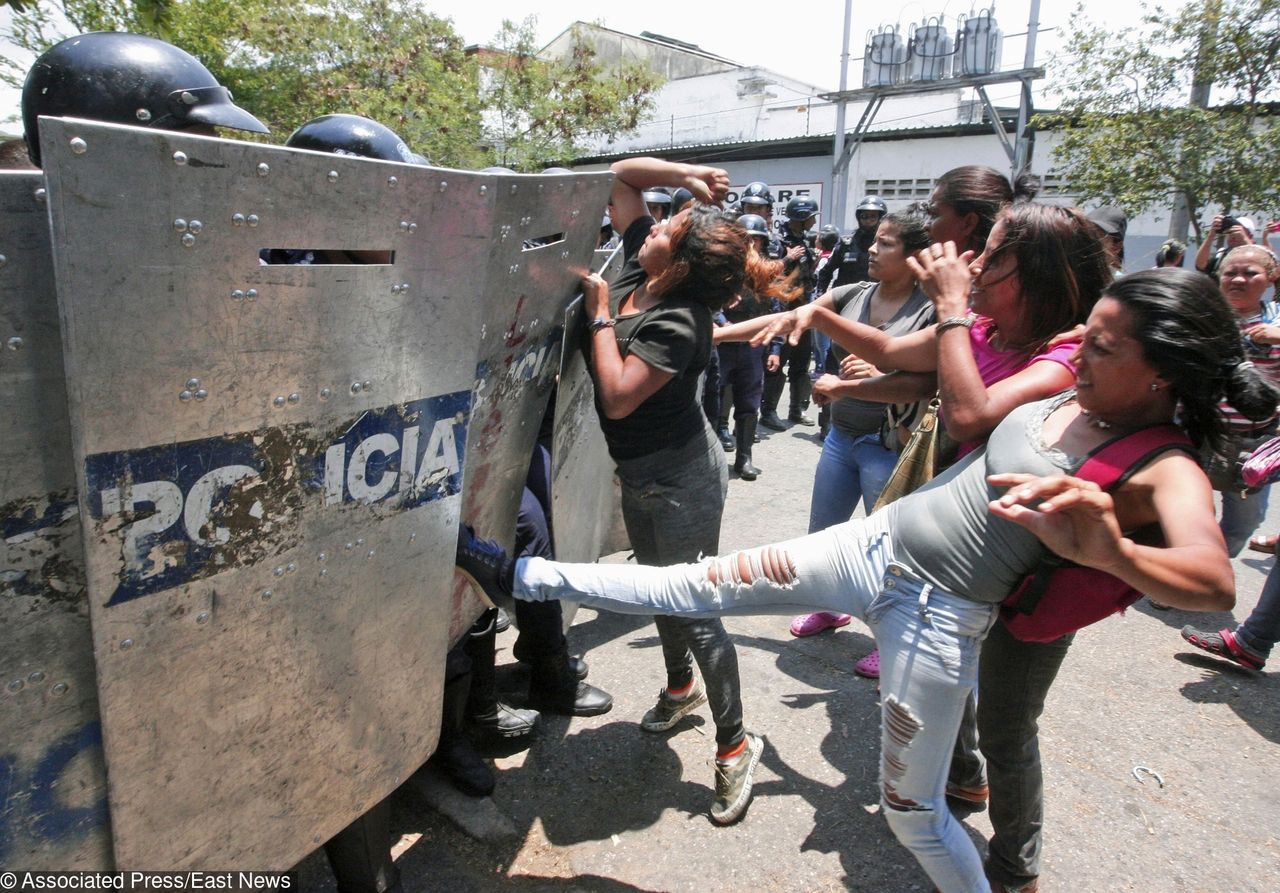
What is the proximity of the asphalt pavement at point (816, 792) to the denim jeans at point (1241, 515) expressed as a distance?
26.7 inches

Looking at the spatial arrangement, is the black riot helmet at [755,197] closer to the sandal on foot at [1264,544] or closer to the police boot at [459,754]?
the sandal on foot at [1264,544]

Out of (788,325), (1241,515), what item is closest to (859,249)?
(1241,515)

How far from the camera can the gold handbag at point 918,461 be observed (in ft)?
7.63

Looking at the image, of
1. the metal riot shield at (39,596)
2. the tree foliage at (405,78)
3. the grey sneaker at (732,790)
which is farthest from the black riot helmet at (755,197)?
the tree foliage at (405,78)

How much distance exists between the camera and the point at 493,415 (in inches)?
81.0

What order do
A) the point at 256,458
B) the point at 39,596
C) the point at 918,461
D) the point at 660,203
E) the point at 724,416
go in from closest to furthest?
the point at 39,596 → the point at 256,458 → the point at 918,461 → the point at 660,203 → the point at 724,416

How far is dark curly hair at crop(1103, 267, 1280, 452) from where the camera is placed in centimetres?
151

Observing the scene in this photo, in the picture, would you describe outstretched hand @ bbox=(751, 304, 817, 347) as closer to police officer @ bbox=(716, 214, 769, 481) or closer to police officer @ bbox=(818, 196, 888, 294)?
police officer @ bbox=(716, 214, 769, 481)

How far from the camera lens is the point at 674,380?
7.82 feet

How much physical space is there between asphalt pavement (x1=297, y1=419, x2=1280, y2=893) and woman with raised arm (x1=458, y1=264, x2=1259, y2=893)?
0.73m

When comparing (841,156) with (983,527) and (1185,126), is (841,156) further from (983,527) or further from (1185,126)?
(983,527)

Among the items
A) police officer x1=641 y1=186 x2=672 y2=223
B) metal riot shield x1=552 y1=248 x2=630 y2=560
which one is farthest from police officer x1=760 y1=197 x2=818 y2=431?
metal riot shield x1=552 y1=248 x2=630 y2=560

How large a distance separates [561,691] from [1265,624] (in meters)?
2.99

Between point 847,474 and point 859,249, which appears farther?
point 859,249
